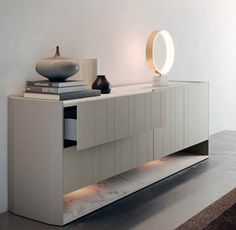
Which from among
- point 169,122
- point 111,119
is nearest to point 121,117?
point 111,119

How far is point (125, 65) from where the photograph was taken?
367 cm

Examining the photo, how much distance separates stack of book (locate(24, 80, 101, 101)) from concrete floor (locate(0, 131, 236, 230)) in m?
0.68

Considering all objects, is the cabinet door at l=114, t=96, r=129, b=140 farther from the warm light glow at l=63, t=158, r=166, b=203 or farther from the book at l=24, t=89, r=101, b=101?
the warm light glow at l=63, t=158, r=166, b=203

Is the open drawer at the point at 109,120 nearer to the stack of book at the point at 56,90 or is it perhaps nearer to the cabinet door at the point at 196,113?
the stack of book at the point at 56,90

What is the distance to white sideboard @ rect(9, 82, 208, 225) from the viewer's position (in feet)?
7.99

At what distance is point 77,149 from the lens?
7.87 feet

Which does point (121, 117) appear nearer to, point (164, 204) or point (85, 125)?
point (85, 125)

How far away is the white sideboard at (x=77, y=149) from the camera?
7.99ft

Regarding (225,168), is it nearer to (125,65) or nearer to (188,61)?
(125,65)

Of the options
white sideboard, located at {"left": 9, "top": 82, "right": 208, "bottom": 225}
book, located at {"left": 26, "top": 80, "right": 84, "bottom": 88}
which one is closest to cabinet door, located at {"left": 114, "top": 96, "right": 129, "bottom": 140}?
white sideboard, located at {"left": 9, "top": 82, "right": 208, "bottom": 225}

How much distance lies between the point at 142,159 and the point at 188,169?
63cm

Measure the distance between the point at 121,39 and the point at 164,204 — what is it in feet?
4.65

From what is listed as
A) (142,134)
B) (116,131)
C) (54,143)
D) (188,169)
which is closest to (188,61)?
(188,169)

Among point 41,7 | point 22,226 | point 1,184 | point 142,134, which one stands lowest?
point 22,226
